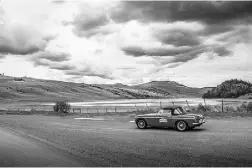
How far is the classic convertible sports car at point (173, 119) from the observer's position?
51.3 ft

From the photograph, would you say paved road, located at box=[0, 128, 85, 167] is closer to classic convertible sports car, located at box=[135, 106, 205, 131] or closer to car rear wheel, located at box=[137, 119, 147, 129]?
car rear wheel, located at box=[137, 119, 147, 129]

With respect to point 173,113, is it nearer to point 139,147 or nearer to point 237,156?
point 139,147

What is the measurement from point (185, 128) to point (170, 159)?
721cm

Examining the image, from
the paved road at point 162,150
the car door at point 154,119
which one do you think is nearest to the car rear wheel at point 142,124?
the car door at point 154,119

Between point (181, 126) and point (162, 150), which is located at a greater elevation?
point (181, 126)

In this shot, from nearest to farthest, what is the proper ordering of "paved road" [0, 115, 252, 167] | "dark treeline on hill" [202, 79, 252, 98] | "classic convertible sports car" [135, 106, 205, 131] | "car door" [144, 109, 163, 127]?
"paved road" [0, 115, 252, 167], "classic convertible sports car" [135, 106, 205, 131], "car door" [144, 109, 163, 127], "dark treeline on hill" [202, 79, 252, 98]

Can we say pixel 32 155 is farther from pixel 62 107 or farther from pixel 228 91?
pixel 228 91

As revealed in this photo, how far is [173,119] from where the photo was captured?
52.8 ft

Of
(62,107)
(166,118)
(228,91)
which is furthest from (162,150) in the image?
(228,91)

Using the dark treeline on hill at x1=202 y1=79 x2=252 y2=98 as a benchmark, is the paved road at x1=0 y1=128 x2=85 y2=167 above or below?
below

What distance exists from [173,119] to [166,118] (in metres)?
0.46

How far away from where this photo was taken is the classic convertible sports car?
15.6 meters

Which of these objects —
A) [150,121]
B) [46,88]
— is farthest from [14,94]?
[150,121]

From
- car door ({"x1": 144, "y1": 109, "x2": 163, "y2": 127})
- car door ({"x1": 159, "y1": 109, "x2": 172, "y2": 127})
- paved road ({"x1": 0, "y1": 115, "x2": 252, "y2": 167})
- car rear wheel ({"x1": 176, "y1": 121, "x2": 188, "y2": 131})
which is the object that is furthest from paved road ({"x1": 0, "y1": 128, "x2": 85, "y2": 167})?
car rear wheel ({"x1": 176, "y1": 121, "x2": 188, "y2": 131})
